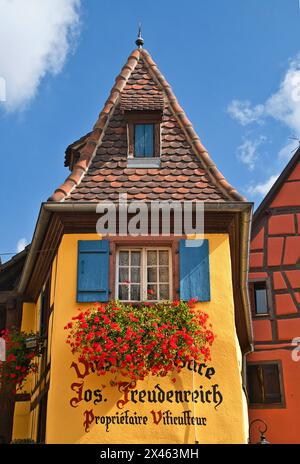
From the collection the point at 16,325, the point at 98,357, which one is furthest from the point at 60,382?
the point at 16,325

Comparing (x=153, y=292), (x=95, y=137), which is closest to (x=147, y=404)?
(x=153, y=292)

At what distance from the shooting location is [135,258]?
10.5 m

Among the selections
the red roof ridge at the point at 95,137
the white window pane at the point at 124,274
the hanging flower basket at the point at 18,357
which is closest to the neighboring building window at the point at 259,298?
the hanging flower basket at the point at 18,357

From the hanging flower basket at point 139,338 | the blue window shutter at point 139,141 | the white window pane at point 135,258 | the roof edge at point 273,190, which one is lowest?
the hanging flower basket at point 139,338

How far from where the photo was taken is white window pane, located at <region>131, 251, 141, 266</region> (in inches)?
411

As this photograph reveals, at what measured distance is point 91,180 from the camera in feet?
36.3

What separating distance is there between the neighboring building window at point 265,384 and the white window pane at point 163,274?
6.45 m

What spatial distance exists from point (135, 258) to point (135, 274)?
28cm

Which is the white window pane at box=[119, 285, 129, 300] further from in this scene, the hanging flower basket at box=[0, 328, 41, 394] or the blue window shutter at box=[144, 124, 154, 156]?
the blue window shutter at box=[144, 124, 154, 156]

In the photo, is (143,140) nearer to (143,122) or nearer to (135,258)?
(143,122)

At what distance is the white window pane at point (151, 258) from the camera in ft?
34.3

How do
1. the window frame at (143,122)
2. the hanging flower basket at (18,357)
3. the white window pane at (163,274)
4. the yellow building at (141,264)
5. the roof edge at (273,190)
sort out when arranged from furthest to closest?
the roof edge at (273,190) < the hanging flower basket at (18,357) < the window frame at (143,122) < the white window pane at (163,274) < the yellow building at (141,264)

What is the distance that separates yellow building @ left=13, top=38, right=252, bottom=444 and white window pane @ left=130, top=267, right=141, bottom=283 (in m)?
0.02

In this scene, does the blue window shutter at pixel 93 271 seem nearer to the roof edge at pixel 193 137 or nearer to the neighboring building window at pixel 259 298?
the roof edge at pixel 193 137
